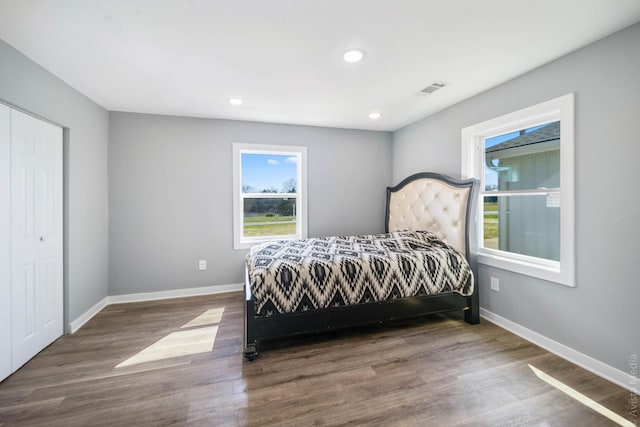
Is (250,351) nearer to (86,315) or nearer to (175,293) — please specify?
(175,293)

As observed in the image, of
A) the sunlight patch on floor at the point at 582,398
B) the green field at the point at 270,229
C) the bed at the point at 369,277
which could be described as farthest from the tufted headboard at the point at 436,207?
the green field at the point at 270,229

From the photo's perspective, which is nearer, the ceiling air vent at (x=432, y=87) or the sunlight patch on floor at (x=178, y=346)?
the sunlight patch on floor at (x=178, y=346)

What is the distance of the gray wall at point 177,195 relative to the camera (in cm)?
337

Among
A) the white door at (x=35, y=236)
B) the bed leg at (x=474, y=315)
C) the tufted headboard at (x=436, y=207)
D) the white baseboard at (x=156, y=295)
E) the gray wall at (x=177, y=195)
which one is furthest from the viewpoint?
the gray wall at (x=177, y=195)

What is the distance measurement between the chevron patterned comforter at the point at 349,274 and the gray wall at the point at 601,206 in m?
0.70

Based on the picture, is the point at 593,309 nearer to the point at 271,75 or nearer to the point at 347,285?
the point at 347,285

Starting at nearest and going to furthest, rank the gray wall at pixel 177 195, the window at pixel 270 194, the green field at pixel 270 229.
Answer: the gray wall at pixel 177 195 < the window at pixel 270 194 < the green field at pixel 270 229

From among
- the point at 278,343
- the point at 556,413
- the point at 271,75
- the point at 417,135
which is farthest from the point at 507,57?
the point at 278,343

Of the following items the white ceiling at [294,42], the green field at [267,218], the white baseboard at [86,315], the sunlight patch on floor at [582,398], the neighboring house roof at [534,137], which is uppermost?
the white ceiling at [294,42]

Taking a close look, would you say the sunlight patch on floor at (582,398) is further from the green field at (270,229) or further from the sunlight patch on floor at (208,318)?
the green field at (270,229)

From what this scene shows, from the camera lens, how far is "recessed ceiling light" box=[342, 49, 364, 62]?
203 centimetres

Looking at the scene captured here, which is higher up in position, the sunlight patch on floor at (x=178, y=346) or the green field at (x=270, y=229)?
the green field at (x=270, y=229)

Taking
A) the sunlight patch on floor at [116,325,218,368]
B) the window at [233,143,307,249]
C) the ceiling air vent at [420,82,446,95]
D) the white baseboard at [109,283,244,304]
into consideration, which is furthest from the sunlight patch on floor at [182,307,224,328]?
the ceiling air vent at [420,82,446,95]

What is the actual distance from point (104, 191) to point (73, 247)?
88cm
